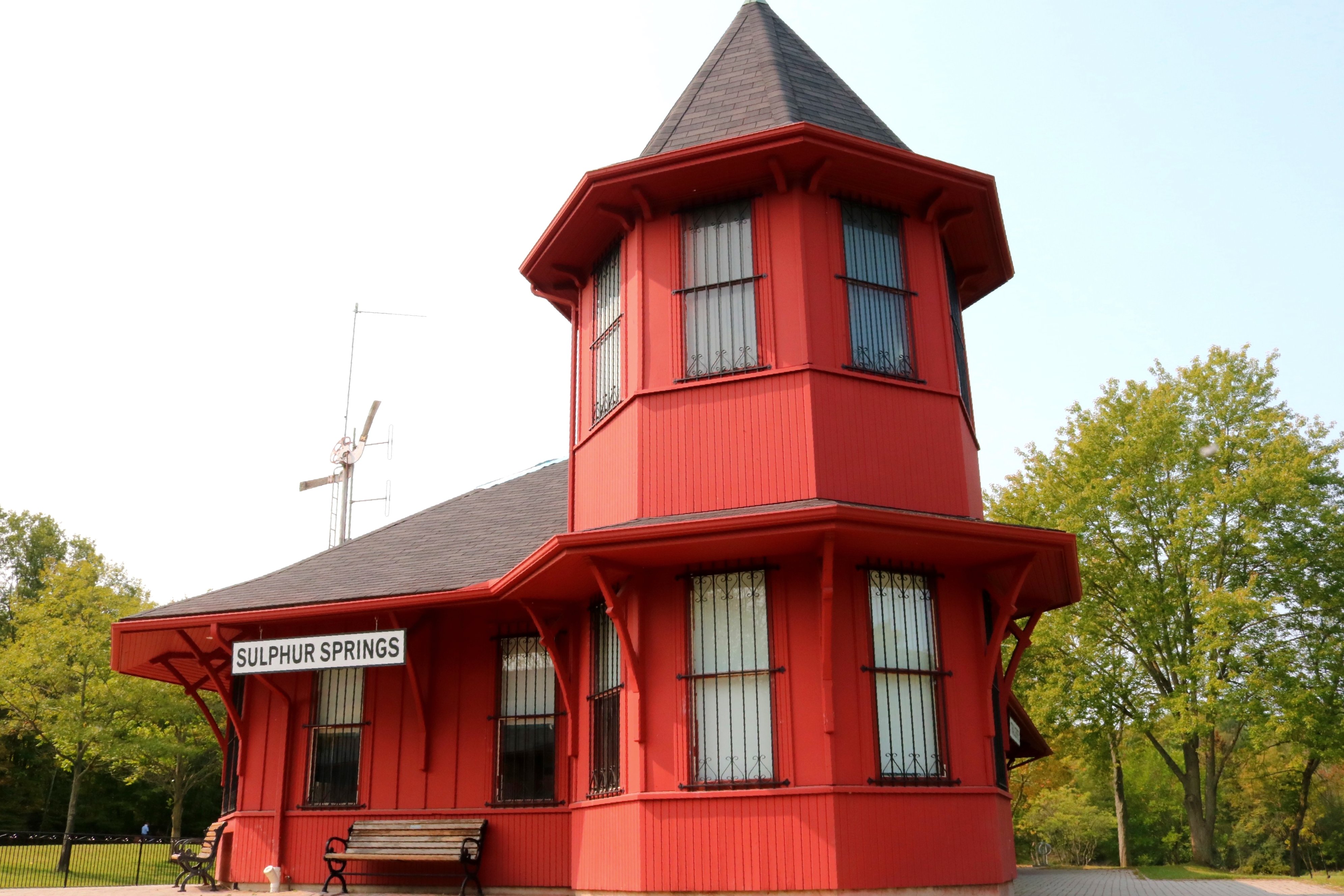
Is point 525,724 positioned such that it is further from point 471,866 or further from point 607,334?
point 607,334

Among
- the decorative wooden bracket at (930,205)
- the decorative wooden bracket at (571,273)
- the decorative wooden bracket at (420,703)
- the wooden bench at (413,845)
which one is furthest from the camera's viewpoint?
the decorative wooden bracket at (420,703)

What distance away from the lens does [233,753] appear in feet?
53.8

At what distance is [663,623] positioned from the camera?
1058 cm

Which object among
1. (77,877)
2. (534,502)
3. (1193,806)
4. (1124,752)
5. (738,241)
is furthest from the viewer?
(1124,752)

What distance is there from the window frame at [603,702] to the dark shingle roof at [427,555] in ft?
5.81

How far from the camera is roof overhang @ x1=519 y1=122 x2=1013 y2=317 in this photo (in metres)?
11.0

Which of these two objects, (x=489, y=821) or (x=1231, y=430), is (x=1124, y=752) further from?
(x=489, y=821)

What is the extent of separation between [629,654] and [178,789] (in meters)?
33.2

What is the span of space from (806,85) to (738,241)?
2576mm

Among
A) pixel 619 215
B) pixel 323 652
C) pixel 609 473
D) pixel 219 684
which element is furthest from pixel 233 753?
pixel 619 215

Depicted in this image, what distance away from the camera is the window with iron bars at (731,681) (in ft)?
32.6

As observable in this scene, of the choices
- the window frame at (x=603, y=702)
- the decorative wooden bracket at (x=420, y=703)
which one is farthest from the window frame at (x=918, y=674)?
the decorative wooden bracket at (x=420, y=703)

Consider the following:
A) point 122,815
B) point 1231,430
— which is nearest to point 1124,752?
point 1231,430

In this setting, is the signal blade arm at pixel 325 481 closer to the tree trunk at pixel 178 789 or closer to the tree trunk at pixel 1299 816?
the tree trunk at pixel 178 789
